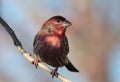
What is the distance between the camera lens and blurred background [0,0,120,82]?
1625 millimetres

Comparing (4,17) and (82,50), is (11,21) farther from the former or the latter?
(82,50)

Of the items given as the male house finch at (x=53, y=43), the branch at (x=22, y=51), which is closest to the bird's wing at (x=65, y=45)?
the male house finch at (x=53, y=43)

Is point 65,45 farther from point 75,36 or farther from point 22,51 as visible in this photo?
point 22,51

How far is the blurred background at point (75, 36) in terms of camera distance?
162 centimetres

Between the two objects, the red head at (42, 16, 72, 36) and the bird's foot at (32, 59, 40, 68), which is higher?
the red head at (42, 16, 72, 36)

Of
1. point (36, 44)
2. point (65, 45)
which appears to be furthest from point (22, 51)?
point (65, 45)

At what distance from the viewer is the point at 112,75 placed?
1682mm

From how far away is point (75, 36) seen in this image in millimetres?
1651

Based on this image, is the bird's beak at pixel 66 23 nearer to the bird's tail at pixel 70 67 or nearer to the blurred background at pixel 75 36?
the blurred background at pixel 75 36

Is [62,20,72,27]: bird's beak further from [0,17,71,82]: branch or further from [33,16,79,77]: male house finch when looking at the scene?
[0,17,71,82]: branch

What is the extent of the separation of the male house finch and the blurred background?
0.10ft

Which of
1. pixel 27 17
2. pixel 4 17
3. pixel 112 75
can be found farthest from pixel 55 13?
pixel 112 75

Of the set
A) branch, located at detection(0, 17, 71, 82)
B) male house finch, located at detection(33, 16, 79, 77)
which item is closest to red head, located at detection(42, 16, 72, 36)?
male house finch, located at detection(33, 16, 79, 77)

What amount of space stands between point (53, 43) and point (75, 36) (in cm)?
13
